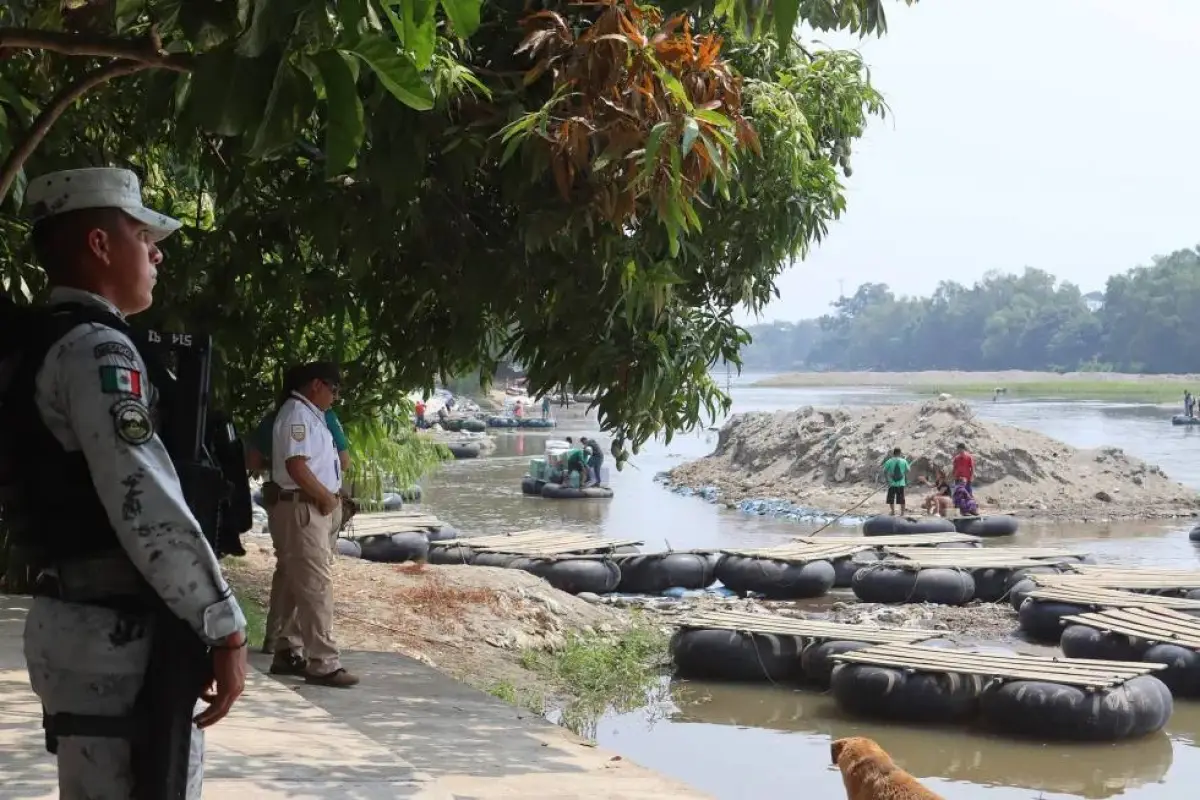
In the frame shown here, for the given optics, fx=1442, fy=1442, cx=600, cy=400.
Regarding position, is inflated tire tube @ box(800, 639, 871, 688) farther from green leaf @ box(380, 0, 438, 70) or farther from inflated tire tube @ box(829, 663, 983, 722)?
green leaf @ box(380, 0, 438, 70)

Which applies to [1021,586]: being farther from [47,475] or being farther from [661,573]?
[47,475]

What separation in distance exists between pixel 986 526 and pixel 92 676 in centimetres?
2519

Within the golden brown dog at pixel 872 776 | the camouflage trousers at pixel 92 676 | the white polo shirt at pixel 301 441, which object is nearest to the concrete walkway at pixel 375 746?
the golden brown dog at pixel 872 776

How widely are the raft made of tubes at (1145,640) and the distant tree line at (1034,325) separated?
11049 cm

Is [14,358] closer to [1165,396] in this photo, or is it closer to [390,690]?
[390,690]

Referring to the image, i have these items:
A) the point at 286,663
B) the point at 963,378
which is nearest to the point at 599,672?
the point at 286,663

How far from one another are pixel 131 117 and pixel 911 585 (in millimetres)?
12417

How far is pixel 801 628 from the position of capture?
14.0 m

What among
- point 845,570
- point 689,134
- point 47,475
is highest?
point 689,134

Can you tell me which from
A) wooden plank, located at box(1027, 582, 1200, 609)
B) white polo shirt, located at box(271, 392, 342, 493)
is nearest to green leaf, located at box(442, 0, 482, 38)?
white polo shirt, located at box(271, 392, 342, 493)

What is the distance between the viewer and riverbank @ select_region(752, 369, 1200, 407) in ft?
366

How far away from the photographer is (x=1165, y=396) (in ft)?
347

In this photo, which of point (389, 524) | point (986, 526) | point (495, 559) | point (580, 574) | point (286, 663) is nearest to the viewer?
point (286, 663)

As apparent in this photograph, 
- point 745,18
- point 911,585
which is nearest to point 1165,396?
point 911,585
